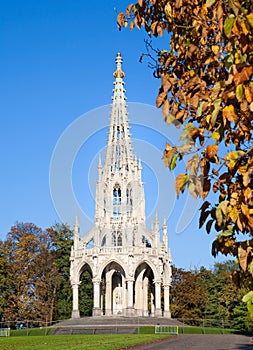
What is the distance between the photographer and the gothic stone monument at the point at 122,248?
161 ft

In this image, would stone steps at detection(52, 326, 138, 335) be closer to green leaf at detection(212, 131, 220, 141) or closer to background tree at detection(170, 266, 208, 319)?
background tree at detection(170, 266, 208, 319)

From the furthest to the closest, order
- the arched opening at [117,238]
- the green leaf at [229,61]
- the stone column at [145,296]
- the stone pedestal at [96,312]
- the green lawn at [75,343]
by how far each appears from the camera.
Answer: the arched opening at [117,238] → the stone column at [145,296] → the stone pedestal at [96,312] → the green lawn at [75,343] → the green leaf at [229,61]

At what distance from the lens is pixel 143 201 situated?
52656 mm

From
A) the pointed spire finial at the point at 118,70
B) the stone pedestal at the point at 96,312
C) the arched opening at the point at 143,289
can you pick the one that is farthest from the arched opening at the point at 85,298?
the pointed spire finial at the point at 118,70

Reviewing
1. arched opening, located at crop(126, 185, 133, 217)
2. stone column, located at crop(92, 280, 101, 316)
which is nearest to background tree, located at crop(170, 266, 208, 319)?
stone column, located at crop(92, 280, 101, 316)

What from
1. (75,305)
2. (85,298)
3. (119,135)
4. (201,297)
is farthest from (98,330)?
(201,297)

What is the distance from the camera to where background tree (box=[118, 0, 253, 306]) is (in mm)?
4074

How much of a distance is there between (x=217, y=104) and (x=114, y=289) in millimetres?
49777

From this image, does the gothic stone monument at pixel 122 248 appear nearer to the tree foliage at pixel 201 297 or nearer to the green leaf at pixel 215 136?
the tree foliage at pixel 201 297

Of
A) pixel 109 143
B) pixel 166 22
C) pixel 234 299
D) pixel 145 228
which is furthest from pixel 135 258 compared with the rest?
pixel 166 22

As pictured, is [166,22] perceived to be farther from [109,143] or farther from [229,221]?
[109,143]

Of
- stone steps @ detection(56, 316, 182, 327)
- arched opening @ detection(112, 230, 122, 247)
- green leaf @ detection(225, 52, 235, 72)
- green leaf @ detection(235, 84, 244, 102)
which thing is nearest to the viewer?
green leaf @ detection(235, 84, 244, 102)

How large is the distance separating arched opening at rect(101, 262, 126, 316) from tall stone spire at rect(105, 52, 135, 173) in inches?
384

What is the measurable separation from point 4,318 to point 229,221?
50.7 meters
